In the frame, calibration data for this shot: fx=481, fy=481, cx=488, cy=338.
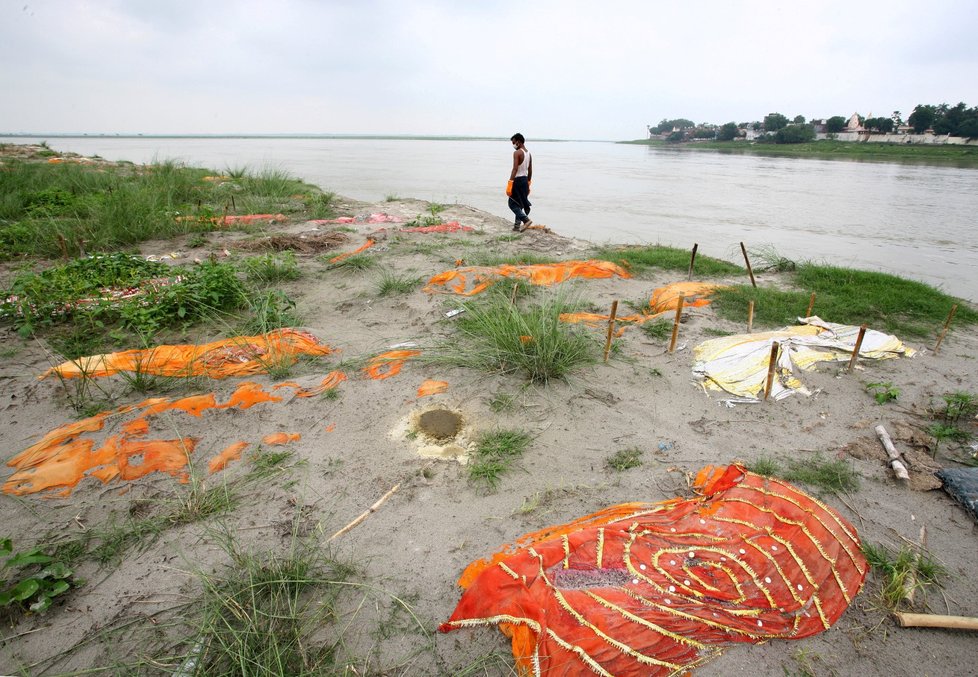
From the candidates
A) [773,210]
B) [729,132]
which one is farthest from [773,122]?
[773,210]

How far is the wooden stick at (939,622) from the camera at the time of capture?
1.66 m

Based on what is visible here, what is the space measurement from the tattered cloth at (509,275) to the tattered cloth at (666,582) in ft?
9.93

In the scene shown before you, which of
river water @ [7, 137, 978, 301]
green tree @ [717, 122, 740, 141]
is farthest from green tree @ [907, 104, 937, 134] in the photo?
river water @ [7, 137, 978, 301]

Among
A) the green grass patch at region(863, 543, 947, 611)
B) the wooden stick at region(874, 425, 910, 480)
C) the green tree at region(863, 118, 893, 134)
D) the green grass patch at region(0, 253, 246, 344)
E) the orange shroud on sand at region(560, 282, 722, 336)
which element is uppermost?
the green tree at region(863, 118, 893, 134)

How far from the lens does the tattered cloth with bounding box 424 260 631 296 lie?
15.8 ft

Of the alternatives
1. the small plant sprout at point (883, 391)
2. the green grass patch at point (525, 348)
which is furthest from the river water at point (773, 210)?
the green grass patch at point (525, 348)

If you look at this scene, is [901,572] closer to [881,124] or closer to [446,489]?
[446,489]

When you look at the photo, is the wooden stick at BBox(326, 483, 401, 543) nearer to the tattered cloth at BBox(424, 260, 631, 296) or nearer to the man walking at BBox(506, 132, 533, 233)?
the tattered cloth at BBox(424, 260, 631, 296)

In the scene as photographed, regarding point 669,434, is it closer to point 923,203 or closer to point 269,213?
point 269,213

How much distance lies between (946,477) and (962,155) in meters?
35.3

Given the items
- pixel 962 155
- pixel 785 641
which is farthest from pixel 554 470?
pixel 962 155

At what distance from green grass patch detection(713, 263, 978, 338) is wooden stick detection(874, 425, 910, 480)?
1.69 meters

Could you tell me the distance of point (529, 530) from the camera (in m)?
2.09

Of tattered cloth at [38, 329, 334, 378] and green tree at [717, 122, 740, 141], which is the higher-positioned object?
green tree at [717, 122, 740, 141]
